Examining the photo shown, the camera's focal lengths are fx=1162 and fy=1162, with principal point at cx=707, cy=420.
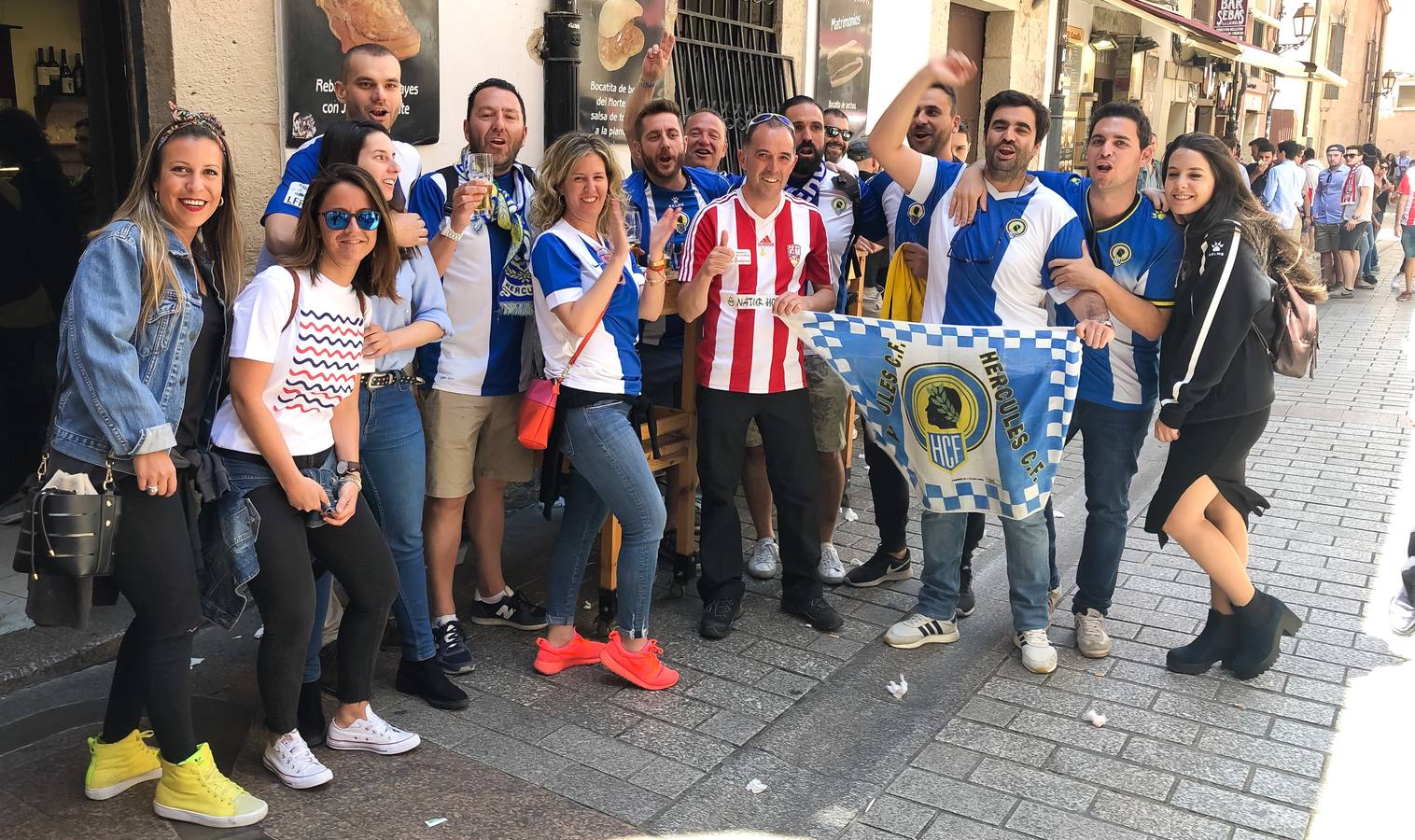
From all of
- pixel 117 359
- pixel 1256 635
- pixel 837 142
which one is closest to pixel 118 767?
pixel 117 359

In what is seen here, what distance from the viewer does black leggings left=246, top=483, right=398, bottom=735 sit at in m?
3.06

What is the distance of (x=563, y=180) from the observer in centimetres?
373

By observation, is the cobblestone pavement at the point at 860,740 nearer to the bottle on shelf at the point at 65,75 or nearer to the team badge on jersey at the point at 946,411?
the team badge on jersey at the point at 946,411

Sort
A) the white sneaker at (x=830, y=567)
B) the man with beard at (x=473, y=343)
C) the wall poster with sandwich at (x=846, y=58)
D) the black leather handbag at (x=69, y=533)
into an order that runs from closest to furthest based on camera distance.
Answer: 1. the black leather handbag at (x=69, y=533)
2. the man with beard at (x=473, y=343)
3. the white sneaker at (x=830, y=567)
4. the wall poster with sandwich at (x=846, y=58)

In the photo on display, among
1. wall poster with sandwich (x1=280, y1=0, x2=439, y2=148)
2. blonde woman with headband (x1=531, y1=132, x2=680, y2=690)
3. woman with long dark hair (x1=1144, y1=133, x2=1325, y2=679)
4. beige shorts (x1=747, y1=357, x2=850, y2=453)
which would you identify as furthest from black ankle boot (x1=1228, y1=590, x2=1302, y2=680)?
wall poster with sandwich (x1=280, y1=0, x2=439, y2=148)

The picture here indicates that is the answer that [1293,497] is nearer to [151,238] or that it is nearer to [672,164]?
[672,164]

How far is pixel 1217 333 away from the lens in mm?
3805

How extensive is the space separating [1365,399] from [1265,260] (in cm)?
626

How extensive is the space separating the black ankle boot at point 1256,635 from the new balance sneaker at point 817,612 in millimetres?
1438

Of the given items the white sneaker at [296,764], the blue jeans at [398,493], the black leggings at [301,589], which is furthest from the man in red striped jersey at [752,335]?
the white sneaker at [296,764]

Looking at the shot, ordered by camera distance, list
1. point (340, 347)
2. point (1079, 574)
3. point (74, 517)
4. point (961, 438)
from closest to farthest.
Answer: point (74, 517) < point (340, 347) < point (961, 438) < point (1079, 574)

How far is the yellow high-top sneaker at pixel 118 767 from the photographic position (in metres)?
3.17

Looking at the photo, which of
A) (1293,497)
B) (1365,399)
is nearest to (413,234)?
(1293,497)

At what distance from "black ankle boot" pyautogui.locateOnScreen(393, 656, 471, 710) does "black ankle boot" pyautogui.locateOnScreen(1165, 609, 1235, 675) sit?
252 centimetres
